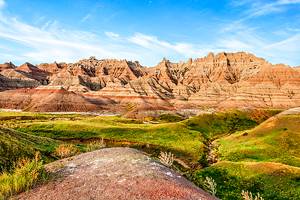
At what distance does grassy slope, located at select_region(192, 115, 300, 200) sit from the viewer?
132 ft

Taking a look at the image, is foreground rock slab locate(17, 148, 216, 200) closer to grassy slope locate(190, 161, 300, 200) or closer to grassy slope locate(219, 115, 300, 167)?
grassy slope locate(190, 161, 300, 200)

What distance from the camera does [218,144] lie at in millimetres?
88500

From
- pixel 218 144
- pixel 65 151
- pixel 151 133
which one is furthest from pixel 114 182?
pixel 151 133

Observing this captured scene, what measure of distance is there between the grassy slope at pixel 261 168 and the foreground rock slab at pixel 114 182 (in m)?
7.41

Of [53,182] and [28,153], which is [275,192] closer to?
[28,153]

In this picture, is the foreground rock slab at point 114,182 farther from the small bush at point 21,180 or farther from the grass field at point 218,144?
the grass field at point 218,144

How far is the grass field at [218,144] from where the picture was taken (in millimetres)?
39875

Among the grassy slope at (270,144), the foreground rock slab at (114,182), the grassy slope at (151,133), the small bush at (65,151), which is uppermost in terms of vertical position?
the foreground rock slab at (114,182)

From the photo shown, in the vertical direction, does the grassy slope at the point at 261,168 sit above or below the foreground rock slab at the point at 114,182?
below

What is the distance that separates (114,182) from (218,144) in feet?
253

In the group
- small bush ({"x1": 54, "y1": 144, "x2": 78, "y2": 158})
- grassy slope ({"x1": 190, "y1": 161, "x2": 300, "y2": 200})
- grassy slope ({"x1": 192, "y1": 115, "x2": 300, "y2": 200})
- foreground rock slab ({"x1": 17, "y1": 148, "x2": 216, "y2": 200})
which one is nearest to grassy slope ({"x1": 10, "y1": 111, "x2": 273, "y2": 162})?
grassy slope ({"x1": 192, "y1": 115, "x2": 300, "y2": 200})

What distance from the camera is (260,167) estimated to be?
47094 millimetres

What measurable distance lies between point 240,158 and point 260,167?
19681mm

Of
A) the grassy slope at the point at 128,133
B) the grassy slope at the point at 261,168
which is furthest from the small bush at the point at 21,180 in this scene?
the grassy slope at the point at 128,133
